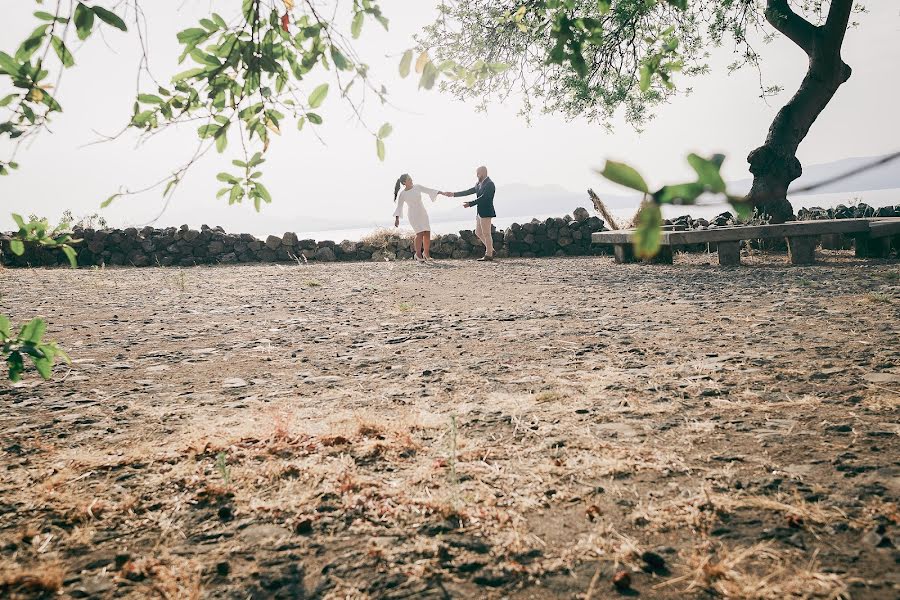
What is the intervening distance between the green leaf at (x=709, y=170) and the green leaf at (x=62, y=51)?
2.21 meters

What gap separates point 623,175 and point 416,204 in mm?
13151

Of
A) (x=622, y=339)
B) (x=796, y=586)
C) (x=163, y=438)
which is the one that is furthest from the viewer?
(x=622, y=339)

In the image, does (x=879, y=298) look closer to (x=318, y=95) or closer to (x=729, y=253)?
(x=729, y=253)

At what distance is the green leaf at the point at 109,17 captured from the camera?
1691mm

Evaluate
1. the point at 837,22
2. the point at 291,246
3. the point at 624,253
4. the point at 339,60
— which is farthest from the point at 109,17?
the point at 291,246

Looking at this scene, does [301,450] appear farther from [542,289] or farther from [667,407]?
[542,289]

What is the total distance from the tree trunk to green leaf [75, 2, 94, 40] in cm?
1274

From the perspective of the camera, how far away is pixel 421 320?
19.7ft

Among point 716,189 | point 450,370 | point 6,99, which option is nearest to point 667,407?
point 450,370

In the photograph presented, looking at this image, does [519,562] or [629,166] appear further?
[519,562]

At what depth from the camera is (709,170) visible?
2.34 feet

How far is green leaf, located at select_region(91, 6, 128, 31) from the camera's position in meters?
1.69

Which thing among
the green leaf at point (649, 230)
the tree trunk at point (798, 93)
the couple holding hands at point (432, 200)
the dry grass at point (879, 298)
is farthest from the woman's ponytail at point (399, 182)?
the green leaf at point (649, 230)

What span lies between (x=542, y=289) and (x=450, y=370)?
14.5ft
